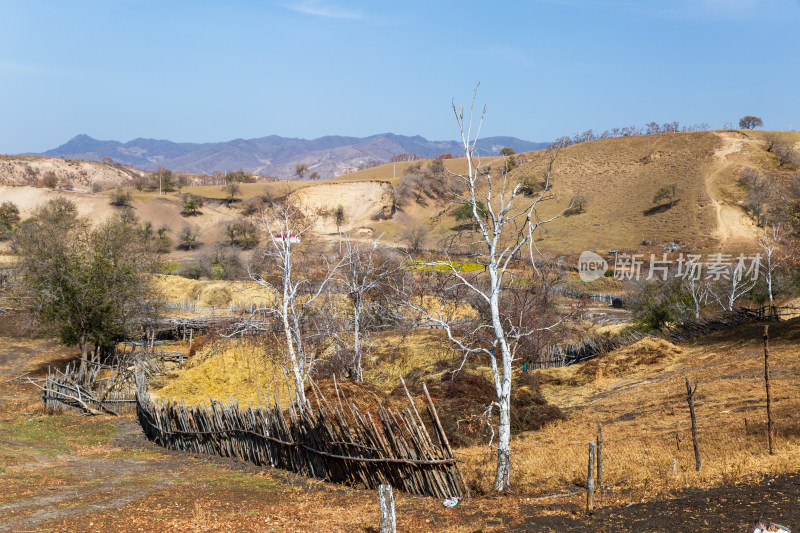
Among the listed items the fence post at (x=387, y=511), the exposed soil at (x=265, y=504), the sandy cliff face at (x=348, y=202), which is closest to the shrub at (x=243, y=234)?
the sandy cliff face at (x=348, y=202)

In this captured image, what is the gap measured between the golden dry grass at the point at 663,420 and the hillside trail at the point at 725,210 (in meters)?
44.7

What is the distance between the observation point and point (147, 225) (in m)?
76.0

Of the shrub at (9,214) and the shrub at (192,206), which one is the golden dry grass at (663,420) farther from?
the shrub at (192,206)

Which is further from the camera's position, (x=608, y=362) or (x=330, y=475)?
(x=608, y=362)

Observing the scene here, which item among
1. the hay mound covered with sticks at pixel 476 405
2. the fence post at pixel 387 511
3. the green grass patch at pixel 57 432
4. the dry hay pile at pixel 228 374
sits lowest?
the green grass patch at pixel 57 432

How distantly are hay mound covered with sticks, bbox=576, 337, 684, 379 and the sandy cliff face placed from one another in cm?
6413

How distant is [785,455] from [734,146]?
9191cm

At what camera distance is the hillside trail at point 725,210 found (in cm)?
6333

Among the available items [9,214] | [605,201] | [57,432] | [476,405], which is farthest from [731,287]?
[9,214]

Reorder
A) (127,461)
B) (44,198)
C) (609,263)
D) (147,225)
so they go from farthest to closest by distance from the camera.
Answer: (44,198) → (147,225) → (609,263) → (127,461)

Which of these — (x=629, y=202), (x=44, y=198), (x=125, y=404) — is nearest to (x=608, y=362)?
(x=125, y=404)

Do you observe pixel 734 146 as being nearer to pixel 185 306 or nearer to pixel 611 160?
pixel 611 160

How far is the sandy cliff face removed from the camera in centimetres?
8862

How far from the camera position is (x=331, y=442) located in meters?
11.4
